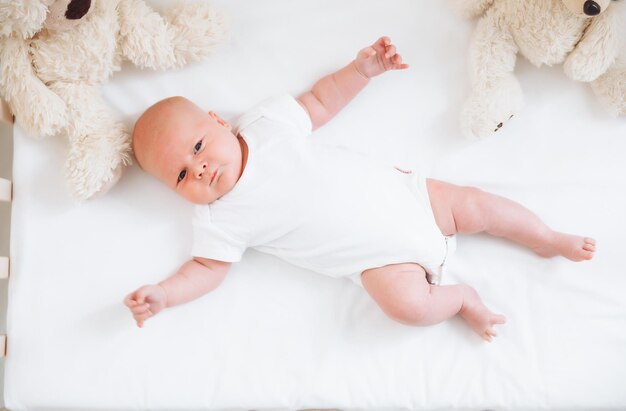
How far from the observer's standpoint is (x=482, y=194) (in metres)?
1.06

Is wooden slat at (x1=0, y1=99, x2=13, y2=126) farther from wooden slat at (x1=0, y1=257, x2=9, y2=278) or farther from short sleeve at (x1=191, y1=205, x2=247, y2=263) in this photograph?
short sleeve at (x1=191, y1=205, x2=247, y2=263)

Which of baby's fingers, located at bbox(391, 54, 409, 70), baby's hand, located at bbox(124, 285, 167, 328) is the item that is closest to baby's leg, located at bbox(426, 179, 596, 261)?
baby's fingers, located at bbox(391, 54, 409, 70)

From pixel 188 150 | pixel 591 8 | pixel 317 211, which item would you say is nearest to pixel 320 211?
pixel 317 211

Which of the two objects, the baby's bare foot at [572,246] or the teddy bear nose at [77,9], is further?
the baby's bare foot at [572,246]

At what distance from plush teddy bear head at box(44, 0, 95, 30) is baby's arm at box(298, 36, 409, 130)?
0.43 metres

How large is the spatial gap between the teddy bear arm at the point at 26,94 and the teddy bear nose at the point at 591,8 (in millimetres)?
948

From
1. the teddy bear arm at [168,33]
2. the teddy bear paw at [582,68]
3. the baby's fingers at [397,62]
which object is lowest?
the teddy bear paw at [582,68]

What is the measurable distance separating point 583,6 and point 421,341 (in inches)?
26.3

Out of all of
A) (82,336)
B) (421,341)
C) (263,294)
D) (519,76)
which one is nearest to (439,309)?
(421,341)

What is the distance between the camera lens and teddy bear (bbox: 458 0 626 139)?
102 centimetres

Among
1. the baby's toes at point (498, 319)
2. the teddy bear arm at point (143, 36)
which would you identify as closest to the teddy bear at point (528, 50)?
the baby's toes at point (498, 319)

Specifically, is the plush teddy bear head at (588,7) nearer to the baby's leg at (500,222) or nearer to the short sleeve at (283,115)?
the baby's leg at (500,222)

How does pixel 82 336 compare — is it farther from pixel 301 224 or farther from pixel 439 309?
pixel 439 309

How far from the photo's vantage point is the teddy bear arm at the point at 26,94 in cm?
96
